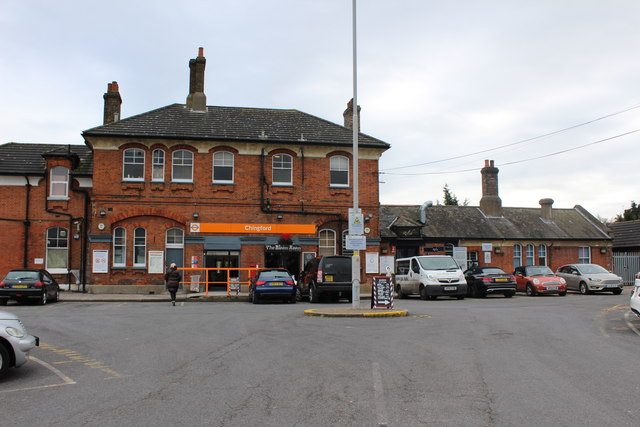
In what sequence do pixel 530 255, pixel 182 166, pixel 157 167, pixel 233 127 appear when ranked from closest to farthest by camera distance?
pixel 157 167 < pixel 182 166 < pixel 233 127 < pixel 530 255

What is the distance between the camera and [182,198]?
28234 millimetres

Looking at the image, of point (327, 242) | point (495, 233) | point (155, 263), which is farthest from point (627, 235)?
point (155, 263)

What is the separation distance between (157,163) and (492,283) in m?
17.1

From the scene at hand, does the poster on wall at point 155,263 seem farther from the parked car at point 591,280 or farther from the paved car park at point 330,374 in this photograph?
the parked car at point 591,280

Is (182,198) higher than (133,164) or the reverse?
the reverse

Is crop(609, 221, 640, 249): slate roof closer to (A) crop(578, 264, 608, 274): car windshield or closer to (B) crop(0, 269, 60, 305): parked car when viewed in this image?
(A) crop(578, 264, 608, 274): car windshield

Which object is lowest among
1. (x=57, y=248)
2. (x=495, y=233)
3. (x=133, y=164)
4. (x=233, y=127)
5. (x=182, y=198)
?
(x=57, y=248)

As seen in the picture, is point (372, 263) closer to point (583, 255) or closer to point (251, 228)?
point (251, 228)

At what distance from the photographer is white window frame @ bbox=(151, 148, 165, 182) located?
28359mm

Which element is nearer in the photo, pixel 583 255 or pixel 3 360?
pixel 3 360

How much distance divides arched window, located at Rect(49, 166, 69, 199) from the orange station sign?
23.9 feet

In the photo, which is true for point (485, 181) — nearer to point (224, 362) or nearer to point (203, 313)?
point (203, 313)

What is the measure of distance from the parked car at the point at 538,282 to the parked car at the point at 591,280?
1.68 m

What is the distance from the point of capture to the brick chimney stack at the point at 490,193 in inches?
1522
